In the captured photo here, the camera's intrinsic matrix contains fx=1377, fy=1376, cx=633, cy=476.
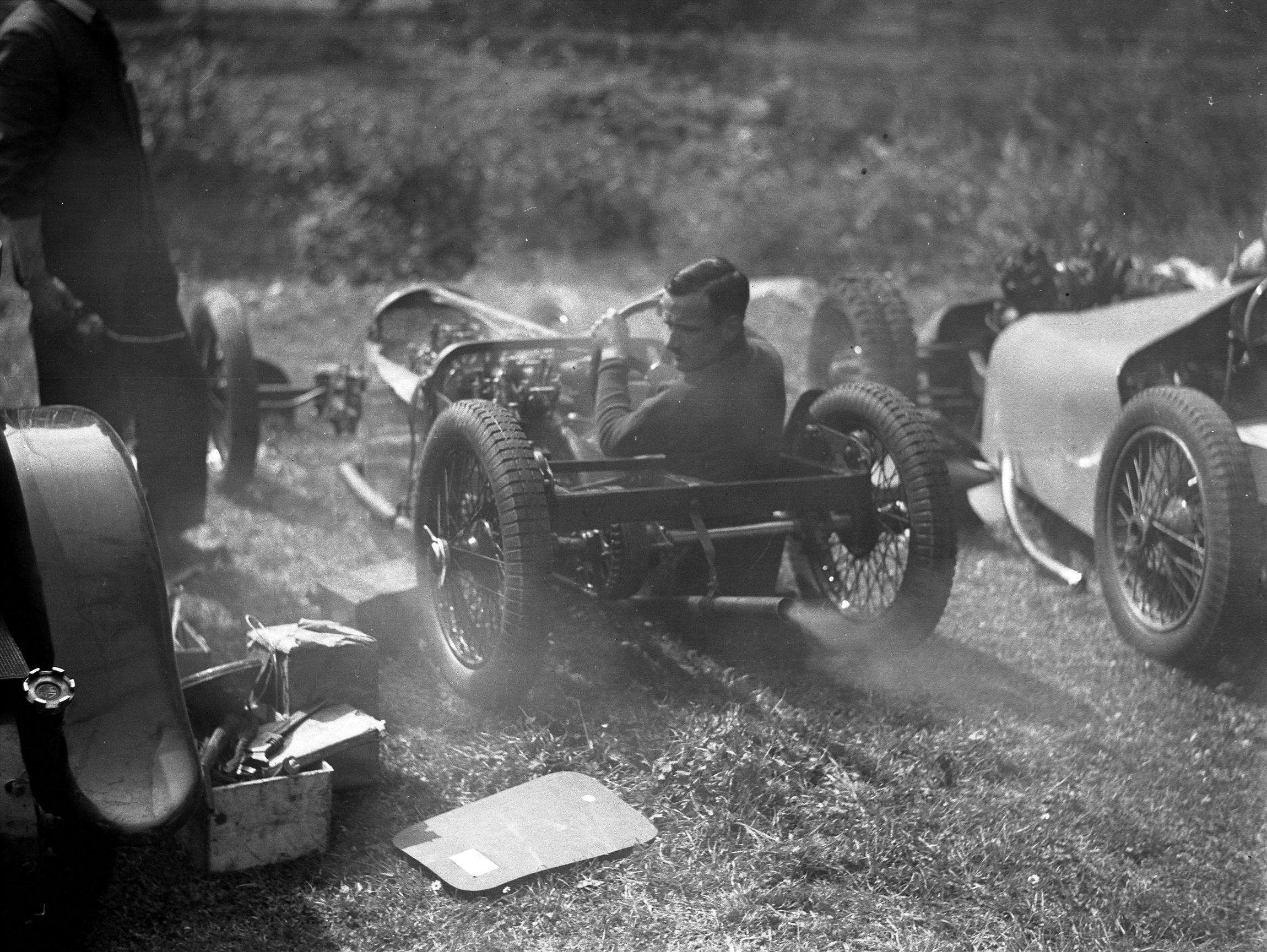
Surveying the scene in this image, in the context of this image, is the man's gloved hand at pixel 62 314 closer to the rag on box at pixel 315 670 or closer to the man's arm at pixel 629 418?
the rag on box at pixel 315 670

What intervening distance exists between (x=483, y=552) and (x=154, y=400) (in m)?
1.73

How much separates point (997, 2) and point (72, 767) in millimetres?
16655

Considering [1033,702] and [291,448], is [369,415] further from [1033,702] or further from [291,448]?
[1033,702]

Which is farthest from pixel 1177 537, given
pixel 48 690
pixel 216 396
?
pixel 216 396

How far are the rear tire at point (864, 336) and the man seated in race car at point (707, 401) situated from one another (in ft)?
5.77

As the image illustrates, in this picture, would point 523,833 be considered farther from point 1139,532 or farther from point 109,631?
point 1139,532

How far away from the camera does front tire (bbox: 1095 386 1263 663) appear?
444cm

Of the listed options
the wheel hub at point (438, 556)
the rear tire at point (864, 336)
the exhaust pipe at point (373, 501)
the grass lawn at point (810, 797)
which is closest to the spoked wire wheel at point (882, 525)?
the grass lawn at point (810, 797)

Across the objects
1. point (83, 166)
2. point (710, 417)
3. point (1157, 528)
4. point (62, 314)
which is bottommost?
point (1157, 528)

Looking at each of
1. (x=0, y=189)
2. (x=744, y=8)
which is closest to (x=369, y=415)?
(x=0, y=189)

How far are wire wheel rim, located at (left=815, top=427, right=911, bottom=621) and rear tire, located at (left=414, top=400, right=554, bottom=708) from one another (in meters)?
1.15

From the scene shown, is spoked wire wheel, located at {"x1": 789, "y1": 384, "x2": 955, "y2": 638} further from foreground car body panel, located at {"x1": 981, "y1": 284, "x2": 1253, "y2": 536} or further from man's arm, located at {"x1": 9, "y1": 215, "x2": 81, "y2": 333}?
man's arm, located at {"x1": 9, "y1": 215, "x2": 81, "y2": 333}

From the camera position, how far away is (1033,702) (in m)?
4.63

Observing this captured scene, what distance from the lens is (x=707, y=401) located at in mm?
4535
